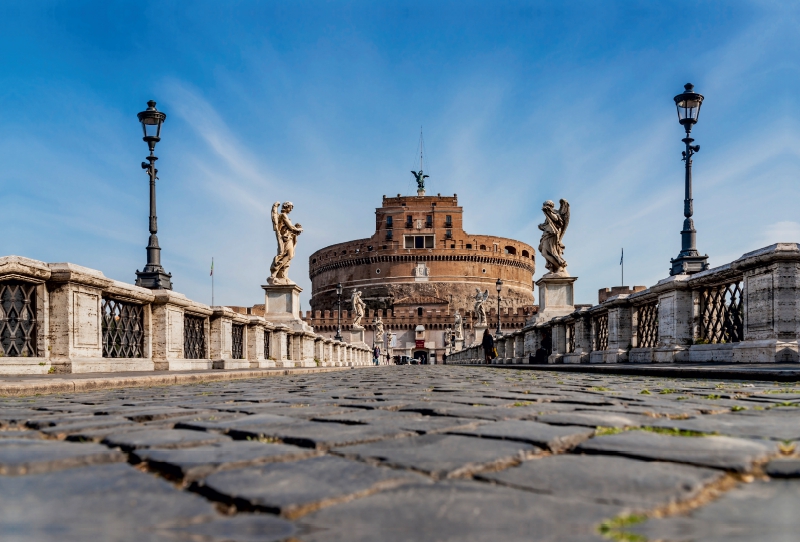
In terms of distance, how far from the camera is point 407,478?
1.78m

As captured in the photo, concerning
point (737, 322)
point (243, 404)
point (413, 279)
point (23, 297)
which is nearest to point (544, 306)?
point (737, 322)

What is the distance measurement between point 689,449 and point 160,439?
1.89 meters

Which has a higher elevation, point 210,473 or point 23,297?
point 23,297

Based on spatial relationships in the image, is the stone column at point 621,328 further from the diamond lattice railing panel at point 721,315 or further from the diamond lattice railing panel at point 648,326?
the diamond lattice railing panel at point 721,315

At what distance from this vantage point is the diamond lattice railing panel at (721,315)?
8.80 m

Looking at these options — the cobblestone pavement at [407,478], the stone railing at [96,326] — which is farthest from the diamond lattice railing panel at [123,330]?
the cobblestone pavement at [407,478]

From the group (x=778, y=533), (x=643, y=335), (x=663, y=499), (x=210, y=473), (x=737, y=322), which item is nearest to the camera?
(x=778, y=533)

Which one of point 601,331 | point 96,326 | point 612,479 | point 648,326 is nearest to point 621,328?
point 648,326

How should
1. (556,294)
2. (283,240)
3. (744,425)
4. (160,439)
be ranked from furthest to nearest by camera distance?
1. (283,240)
2. (556,294)
3. (744,425)
4. (160,439)

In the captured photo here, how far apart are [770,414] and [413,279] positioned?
8148 cm

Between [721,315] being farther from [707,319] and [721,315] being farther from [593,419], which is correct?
[593,419]

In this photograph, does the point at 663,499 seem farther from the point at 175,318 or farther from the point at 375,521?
the point at 175,318

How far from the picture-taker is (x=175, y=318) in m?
11.0

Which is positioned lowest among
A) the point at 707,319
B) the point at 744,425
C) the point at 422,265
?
the point at 744,425
